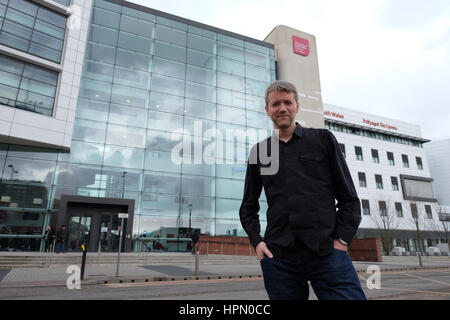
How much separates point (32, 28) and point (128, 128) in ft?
33.4

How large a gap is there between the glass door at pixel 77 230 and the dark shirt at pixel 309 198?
22047 millimetres

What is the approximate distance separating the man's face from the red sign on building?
110 ft

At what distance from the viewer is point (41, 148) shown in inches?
839

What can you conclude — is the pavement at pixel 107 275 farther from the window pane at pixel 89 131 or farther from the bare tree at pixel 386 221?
the bare tree at pixel 386 221

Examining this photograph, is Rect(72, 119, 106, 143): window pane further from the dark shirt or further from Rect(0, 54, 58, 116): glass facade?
→ the dark shirt

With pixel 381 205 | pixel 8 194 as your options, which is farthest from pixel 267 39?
pixel 8 194

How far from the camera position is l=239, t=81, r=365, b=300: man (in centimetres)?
169

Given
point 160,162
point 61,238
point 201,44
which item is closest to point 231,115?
point 201,44

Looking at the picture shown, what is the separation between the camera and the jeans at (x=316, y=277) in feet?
5.35

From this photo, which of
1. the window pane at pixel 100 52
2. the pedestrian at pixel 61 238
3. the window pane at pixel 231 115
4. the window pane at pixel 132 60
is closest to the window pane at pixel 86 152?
the pedestrian at pixel 61 238

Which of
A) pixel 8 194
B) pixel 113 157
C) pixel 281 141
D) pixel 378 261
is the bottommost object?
pixel 378 261
